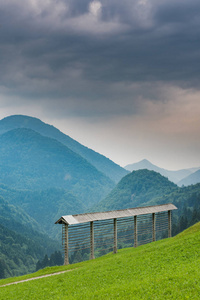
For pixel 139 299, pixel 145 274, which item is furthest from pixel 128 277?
pixel 139 299

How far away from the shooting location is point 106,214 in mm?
35000

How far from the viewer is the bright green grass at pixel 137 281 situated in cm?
1533

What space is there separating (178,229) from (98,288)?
95.5 metres

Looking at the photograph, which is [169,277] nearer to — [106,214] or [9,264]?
[106,214]

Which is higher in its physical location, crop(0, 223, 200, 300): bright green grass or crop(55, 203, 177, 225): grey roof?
crop(55, 203, 177, 225): grey roof

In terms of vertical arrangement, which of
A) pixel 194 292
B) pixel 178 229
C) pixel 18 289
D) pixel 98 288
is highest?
pixel 194 292

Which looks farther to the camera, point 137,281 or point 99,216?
point 99,216

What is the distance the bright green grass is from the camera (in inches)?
603

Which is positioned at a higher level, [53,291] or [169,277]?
[169,277]

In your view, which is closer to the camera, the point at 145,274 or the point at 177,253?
the point at 145,274

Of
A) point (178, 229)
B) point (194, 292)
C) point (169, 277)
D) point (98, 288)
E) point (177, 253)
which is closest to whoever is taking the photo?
point (194, 292)

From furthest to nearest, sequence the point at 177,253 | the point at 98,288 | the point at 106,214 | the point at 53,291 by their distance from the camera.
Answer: the point at 106,214, the point at 177,253, the point at 53,291, the point at 98,288

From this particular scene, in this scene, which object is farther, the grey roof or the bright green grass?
the grey roof

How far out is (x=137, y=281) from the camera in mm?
17484
